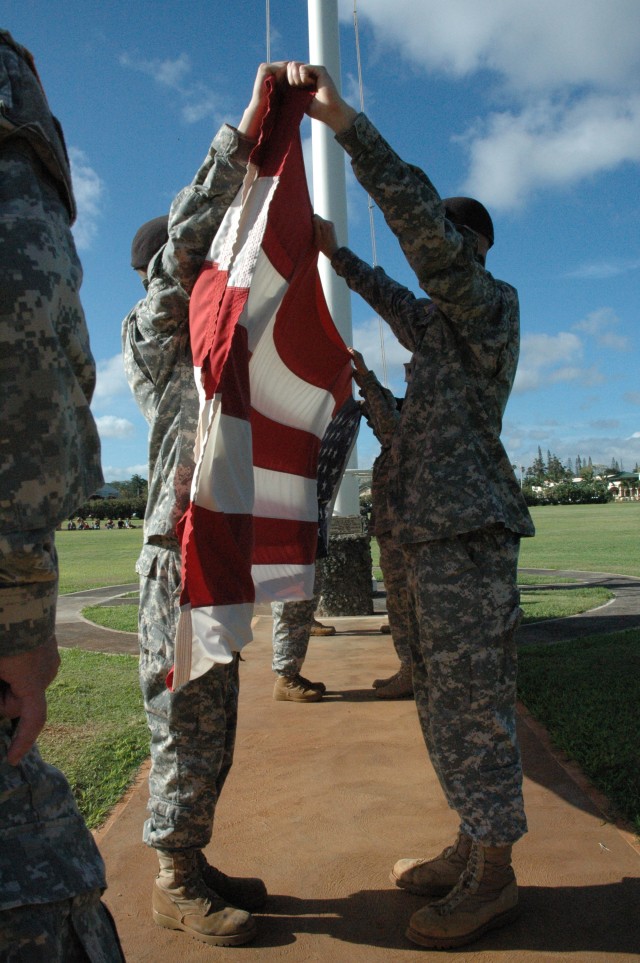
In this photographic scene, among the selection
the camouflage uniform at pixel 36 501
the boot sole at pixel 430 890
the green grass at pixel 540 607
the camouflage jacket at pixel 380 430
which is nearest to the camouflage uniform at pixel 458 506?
the boot sole at pixel 430 890

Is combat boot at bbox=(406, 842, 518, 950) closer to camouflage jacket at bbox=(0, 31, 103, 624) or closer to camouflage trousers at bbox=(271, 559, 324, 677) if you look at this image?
camouflage jacket at bbox=(0, 31, 103, 624)

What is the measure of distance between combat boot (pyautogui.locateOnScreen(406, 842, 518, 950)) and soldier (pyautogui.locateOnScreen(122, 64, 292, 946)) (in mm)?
525

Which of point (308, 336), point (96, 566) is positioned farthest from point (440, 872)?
point (96, 566)

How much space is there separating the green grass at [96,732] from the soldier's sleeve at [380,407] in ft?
7.21

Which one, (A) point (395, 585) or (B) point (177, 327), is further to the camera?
(A) point (395, 585)

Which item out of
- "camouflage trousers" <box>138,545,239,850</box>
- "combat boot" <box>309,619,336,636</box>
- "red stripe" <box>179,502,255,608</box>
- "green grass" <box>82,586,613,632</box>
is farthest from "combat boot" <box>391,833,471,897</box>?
"green grass" <box>82,586,613,632</box>

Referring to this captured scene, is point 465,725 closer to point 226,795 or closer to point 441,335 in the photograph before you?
point 441,335

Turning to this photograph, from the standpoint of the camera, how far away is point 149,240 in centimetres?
280

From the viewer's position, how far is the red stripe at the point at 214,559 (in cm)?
200

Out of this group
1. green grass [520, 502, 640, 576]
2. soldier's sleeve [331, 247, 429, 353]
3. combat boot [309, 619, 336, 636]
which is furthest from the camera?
green grass [520, 502, 640, 576]

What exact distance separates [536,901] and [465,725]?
661mm

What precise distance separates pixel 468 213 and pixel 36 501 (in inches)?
86.1

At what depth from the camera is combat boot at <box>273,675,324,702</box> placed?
15.8ft

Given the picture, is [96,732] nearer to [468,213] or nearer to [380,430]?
[380,430]
